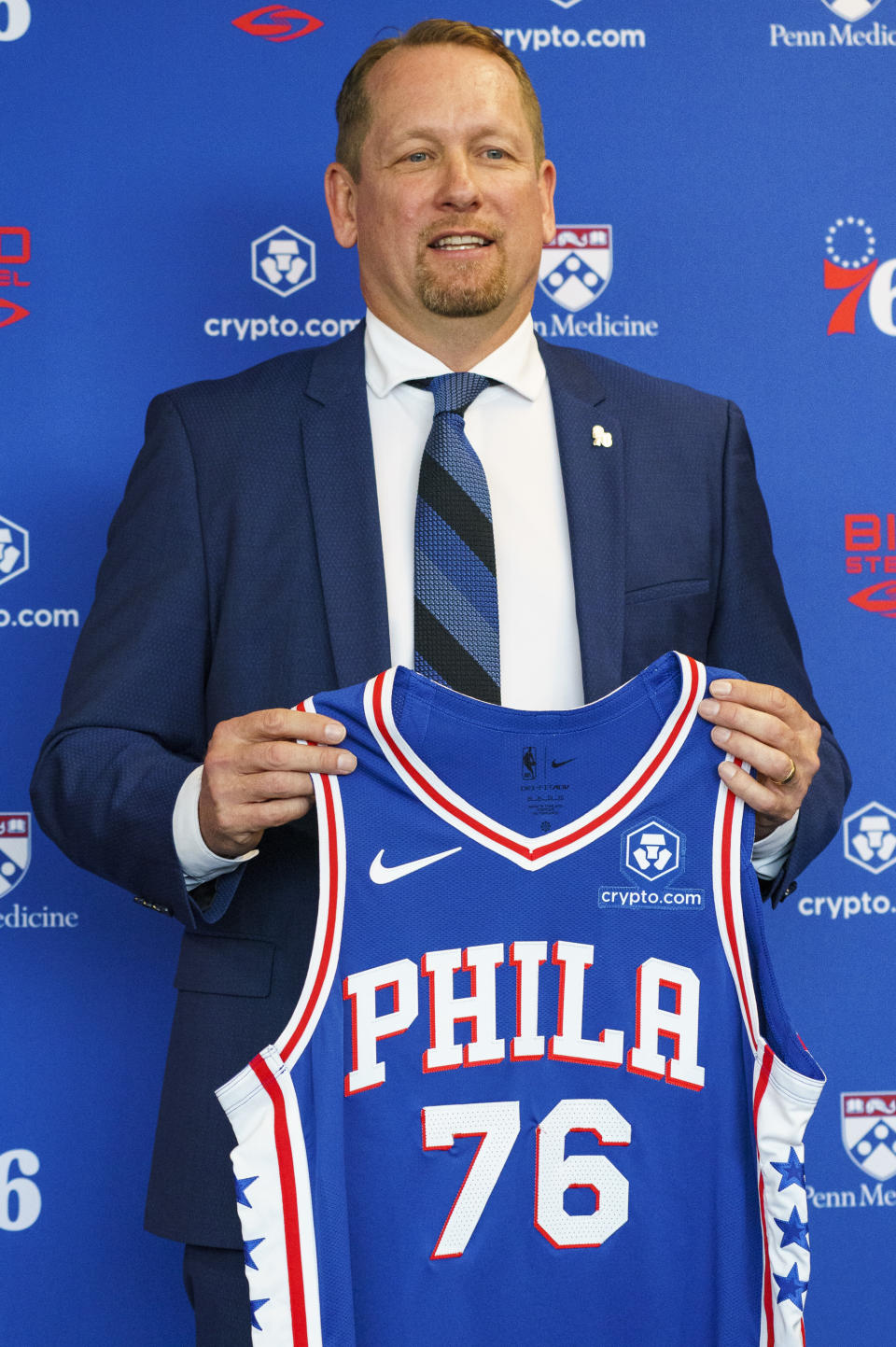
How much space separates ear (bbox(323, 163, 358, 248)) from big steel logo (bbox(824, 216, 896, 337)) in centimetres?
86

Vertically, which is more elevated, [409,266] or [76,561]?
[409,266]

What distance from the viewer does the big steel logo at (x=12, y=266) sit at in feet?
6.78

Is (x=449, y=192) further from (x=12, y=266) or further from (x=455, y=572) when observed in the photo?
(x=12, y=266)

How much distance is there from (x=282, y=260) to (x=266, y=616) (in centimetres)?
86

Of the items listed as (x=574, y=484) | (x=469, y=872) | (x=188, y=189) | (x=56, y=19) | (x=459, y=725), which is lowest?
(x=469, y=872)

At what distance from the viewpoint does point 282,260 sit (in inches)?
83.3

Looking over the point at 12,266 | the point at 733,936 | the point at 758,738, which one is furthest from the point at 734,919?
the point at 12,266

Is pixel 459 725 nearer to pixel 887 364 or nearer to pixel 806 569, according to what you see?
pixel 806 569

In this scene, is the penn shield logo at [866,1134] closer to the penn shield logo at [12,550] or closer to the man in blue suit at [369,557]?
→ the man in blue suit at [369,557]

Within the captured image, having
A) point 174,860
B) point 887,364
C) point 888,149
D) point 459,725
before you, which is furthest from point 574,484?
point 888,149

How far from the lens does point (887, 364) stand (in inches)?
85.1

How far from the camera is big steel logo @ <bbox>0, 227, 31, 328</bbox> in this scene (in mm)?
2066

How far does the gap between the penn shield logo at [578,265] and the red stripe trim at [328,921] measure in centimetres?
122

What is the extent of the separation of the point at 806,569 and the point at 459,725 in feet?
3.61
